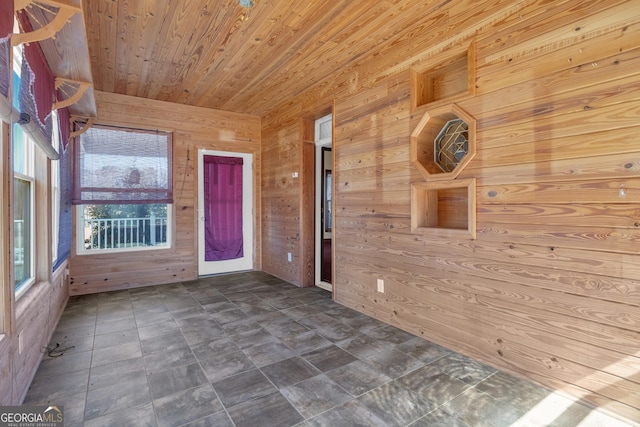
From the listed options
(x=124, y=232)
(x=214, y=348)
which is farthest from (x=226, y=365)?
(x=124, y=232)

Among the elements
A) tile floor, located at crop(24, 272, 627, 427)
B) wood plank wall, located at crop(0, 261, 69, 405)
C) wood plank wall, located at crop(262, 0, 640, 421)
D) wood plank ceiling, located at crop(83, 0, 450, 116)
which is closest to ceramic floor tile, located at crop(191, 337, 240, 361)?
tile floor, located at crop(24, 272, 627, 427)

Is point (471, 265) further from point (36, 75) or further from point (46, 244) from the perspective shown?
point (46, 244)

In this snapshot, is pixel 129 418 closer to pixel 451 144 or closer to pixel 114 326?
pixel 114 326

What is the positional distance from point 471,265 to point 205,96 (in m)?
3.88

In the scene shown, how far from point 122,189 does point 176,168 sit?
75 cm

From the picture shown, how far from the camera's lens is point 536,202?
6.49ft

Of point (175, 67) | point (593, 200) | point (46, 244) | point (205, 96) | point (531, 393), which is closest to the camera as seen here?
point (593, 200)

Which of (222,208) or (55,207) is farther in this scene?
(222,208)

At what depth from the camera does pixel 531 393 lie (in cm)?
189

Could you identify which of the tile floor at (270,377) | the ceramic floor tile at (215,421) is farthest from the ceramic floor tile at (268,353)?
the ceramic floor tile at (215,421)

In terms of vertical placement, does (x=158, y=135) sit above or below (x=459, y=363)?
above

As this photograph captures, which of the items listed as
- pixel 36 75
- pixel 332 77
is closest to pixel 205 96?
pixel 332 77

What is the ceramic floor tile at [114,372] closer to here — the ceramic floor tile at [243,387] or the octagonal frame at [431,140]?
the ceramic floor tile at [243,387]

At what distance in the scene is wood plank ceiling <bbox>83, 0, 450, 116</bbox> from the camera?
7.75 feet
